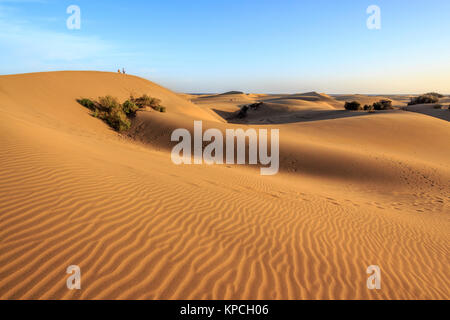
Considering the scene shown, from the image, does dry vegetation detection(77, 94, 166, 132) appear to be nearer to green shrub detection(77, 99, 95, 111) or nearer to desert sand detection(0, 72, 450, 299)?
green shrub detection(77, 99, 95, 111)

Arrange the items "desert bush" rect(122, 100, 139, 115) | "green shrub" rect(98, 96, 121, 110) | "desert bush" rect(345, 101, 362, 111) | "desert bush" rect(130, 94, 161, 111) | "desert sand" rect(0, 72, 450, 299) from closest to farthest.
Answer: "desert sand" rect(0, 72, 450, 299)
"green shrub" rect(98, 96, 121, 110)
"desert bush" rect(122, 100, 139, 115)
"desert bush" rect(130, 94, 161, 111)
"desert bush" rect(345, 101, 362, 111)

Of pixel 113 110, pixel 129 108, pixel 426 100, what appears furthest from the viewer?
pixel 426 100

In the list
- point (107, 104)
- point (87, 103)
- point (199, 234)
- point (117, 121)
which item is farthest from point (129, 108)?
point (199, 234)

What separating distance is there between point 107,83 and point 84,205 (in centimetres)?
2326

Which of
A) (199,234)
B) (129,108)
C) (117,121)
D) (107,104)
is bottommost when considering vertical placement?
(199,234)

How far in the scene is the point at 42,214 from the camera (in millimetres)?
3346

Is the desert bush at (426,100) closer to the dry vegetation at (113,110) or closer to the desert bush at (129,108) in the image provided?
the desert bush at (129,108)

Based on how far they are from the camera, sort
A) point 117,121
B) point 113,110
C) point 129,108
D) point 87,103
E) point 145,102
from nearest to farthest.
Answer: point 117,121
point 113,110
point 87,103
point 129,108
point 145,102

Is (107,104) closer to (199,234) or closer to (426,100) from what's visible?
(199,234)

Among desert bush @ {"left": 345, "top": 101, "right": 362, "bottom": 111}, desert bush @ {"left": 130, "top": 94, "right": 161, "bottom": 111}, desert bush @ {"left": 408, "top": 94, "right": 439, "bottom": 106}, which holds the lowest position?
desert bush @ {"left": 130, "top": 94, "right": 161, "bottom": 111}

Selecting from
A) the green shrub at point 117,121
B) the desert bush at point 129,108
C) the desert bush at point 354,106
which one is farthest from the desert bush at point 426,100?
the green shrub at point 117,121

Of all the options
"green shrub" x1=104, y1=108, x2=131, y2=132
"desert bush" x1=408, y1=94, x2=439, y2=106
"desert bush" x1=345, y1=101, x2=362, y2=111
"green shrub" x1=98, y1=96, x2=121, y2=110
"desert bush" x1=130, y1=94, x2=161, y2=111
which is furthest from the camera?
"desert bush" x1=408, y1=94, x2=439, y2=106

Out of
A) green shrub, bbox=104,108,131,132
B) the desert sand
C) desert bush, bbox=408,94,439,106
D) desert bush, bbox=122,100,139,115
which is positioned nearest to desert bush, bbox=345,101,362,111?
desert bush, bbox=408,94,439,106

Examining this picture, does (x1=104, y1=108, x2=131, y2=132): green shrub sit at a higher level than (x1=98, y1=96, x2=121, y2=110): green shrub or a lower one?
lower
